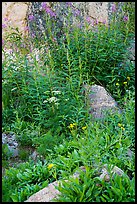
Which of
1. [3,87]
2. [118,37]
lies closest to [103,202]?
[3,87]

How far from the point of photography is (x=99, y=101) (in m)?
5.56

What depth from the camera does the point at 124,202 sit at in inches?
133

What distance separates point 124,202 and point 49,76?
8.43ft

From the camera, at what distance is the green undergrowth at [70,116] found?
3740mm

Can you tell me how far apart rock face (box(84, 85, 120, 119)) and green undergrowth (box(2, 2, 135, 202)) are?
3.5 inches

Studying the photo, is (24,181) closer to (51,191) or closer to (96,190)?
(51,191)

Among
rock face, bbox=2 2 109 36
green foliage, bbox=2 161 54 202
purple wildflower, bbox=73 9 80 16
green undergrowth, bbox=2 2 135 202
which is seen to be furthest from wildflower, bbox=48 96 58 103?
rock face, bbox=2 2 109 36

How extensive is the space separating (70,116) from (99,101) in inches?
21.1

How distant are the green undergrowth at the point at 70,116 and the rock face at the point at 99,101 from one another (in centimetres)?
9

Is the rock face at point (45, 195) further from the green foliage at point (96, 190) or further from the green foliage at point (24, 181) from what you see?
the green foliage at point (24, 181)

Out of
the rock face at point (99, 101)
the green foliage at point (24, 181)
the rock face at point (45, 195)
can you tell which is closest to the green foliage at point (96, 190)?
the rock face at point (45, 195)

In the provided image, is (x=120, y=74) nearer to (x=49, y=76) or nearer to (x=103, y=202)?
(x=49, y=76)

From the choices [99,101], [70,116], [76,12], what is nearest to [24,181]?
[70,116]

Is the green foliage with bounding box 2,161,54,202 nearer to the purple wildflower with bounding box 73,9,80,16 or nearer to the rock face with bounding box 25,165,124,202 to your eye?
the rock face with bounding box 25,165,124,202
